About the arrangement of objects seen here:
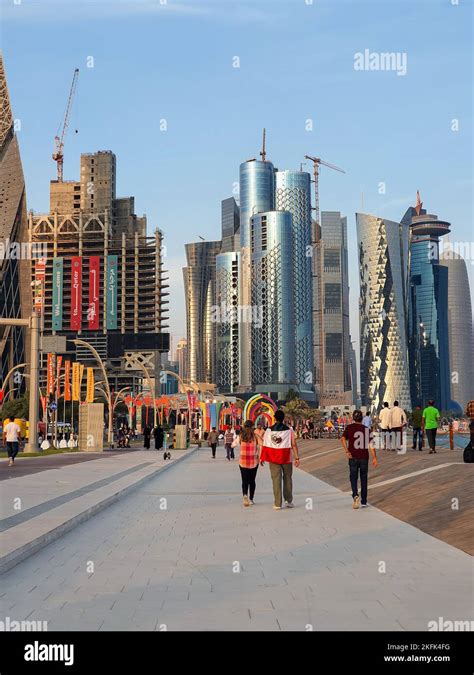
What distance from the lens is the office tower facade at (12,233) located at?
15238cm

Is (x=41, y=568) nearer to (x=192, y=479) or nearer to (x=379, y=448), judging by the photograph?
(x=192, y=479)

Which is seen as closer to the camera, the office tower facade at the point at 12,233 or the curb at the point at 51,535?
the curb at the point at 51,535

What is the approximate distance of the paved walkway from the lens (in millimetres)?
7129

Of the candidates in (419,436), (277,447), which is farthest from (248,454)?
(419,436)

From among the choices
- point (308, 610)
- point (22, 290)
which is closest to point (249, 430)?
point (308, 610)

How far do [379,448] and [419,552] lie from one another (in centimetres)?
2211

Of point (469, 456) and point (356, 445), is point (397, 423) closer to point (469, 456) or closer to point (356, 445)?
Result: point (469, 456)

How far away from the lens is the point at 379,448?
108ft

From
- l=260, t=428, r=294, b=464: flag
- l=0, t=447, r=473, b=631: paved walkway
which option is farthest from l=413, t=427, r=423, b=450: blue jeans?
l=0, t=447, r=473, b=631: paved walkway

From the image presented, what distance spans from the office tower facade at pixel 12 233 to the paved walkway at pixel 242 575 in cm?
14124

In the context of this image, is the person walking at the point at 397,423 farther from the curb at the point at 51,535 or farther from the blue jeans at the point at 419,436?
the curb at the point at 51,535

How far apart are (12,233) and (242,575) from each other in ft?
509

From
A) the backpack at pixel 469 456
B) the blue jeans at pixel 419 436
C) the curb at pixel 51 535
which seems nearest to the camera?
the curb at pixel 51 535

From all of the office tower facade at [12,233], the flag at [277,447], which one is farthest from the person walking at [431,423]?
the office tower facade at [12,233]
